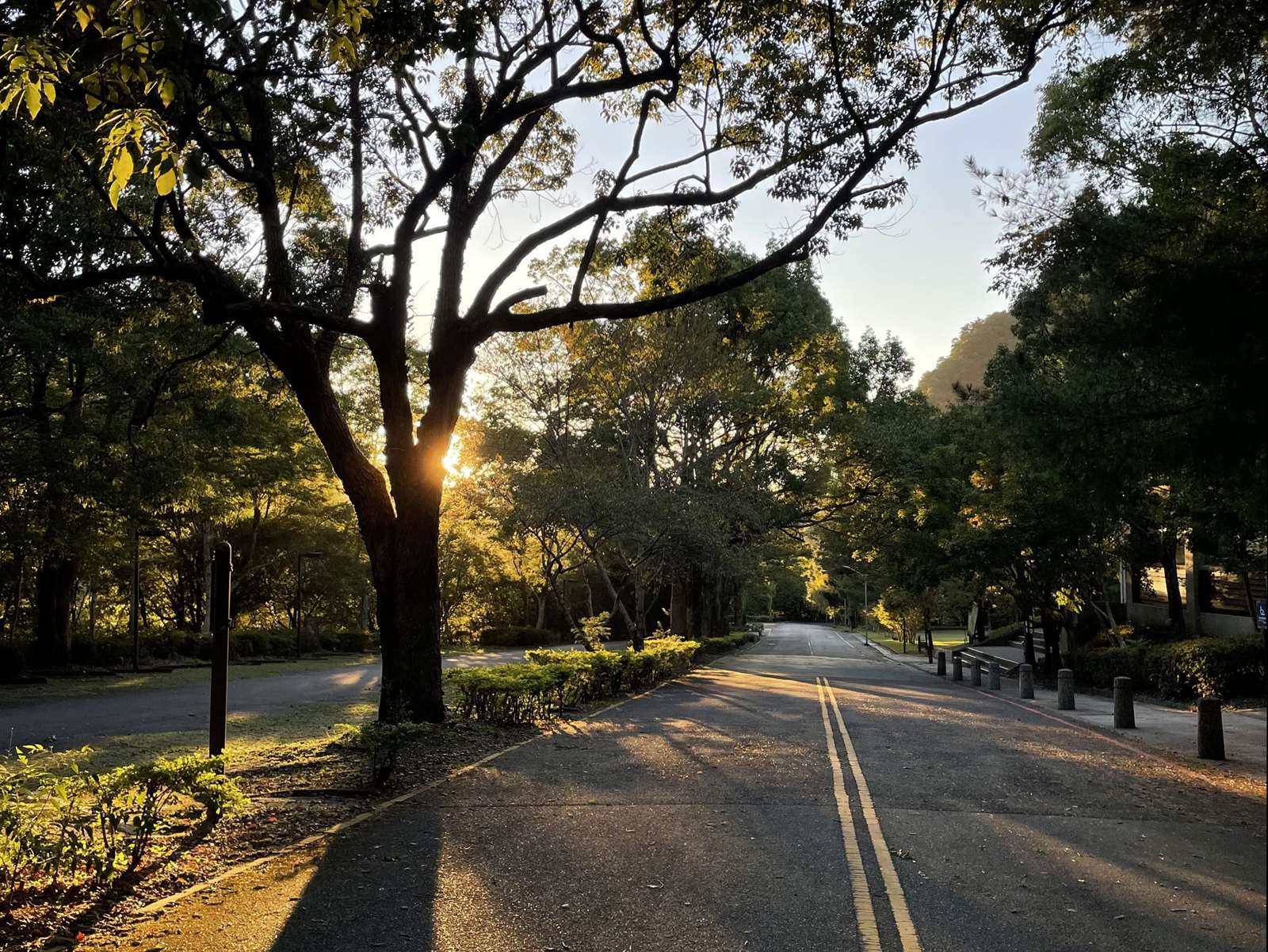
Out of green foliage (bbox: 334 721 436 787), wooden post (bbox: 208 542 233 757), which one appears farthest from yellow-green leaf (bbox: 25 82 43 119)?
green foliage (bbox: 334 721 436 787)

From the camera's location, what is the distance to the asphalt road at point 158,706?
14.6 metres

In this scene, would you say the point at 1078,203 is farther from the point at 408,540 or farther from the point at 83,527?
the point at 83,527

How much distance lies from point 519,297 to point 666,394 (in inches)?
525

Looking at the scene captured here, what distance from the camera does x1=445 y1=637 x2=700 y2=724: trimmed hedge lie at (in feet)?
47.7

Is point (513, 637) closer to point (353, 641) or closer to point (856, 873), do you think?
point (353, 641)

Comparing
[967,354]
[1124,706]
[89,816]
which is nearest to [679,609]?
[1124,706]

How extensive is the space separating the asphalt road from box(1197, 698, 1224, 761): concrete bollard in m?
14.6

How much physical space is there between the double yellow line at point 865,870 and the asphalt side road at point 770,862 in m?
0.02

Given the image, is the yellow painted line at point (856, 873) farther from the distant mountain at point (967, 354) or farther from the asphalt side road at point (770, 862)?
the distant mountain at point (967, 354)

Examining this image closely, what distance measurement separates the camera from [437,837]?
741 centimetres

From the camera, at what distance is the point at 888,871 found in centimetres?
650

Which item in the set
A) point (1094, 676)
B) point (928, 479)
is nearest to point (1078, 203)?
point (1094, 676)

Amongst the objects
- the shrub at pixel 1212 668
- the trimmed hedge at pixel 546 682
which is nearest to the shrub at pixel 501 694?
the trimmed hedge at pixel 546 682

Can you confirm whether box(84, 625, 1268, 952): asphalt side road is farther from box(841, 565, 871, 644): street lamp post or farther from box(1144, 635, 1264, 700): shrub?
box(841, 565, 871, 644): street lamp post
